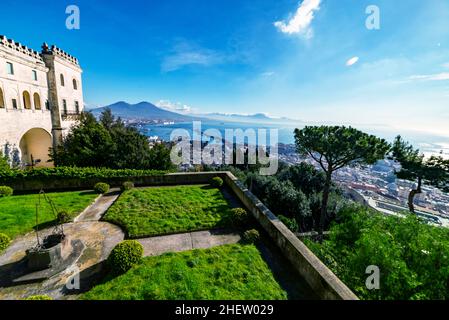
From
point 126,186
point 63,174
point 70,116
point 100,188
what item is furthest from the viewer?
point 70,116

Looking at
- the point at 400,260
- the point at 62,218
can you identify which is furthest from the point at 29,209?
the point at 400,260

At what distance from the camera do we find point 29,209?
379 inches

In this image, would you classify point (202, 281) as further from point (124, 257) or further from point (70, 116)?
point (70, 116)

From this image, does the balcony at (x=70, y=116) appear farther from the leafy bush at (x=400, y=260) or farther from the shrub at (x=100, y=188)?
the leafy bush at (x=400, y=260)

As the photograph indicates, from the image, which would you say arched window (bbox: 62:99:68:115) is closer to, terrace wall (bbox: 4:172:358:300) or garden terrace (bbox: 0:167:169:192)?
garden terrace (bbox: 0:167:169:192)

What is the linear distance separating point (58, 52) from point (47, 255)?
27168mm

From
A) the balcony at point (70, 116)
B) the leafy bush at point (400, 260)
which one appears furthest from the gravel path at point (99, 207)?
the balcony at point (70, 116)

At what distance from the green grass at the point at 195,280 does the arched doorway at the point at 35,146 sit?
973 inches

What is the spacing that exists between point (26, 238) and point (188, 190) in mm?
7570
